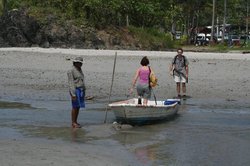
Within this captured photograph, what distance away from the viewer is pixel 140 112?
1233 cm

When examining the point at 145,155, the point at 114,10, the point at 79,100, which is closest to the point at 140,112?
the point at 79,100

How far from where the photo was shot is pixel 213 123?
13094mm

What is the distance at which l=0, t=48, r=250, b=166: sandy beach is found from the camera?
351 inches

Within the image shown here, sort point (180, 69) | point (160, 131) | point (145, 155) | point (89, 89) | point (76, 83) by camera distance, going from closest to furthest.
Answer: point (145, 155), point (76, 83), point (160, 131), point (180, 69), point (89, 89)

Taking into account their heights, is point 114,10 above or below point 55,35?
above

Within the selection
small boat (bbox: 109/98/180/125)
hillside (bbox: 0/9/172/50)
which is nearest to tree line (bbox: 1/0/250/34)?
hillside (bbox: 0/9/172/50)

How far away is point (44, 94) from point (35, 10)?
71.5ft

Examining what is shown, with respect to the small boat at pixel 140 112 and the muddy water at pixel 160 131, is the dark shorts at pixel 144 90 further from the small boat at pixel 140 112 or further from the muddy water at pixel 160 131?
the muddy water at pixel 160 131

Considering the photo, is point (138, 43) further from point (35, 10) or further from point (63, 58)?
point (63, 58)

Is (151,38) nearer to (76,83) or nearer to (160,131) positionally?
(160,131)

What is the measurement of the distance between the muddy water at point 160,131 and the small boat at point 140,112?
196 mm

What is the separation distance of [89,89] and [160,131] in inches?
301

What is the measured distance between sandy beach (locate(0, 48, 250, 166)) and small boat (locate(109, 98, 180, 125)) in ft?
1.36

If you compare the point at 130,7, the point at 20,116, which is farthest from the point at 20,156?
the point at 130,7
